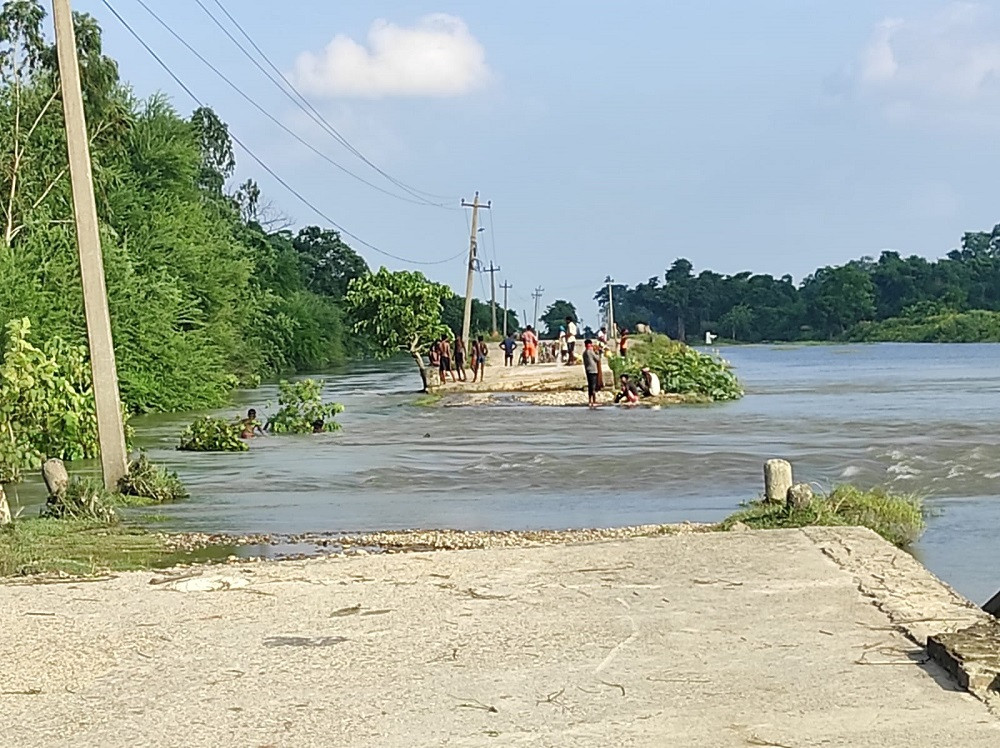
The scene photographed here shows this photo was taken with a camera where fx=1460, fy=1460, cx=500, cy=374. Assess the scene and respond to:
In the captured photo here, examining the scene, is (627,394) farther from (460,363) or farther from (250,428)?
(250,428)

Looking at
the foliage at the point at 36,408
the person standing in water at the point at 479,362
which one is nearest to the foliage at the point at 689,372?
the person standing in water at the point at 479,362

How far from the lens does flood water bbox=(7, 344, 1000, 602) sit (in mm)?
17484

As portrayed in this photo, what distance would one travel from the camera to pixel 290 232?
113 m

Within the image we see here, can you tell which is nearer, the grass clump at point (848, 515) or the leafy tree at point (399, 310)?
the grass clump at point (848, 515)

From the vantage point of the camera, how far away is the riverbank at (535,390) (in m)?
44.7

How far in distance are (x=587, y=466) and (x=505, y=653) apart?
1681 cm

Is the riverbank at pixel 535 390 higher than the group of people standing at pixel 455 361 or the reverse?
the reverse

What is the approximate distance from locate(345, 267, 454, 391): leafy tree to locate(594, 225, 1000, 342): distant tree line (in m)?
92.5

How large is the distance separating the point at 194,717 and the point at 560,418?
101 ft

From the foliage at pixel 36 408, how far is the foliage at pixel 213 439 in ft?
14.4

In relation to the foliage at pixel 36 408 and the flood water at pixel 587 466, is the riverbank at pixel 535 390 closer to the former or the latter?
the flood water at pixel 587 466

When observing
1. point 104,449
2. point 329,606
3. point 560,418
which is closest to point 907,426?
point 560,418

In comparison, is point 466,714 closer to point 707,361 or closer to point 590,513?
point 590,513

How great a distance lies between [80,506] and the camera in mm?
16109
